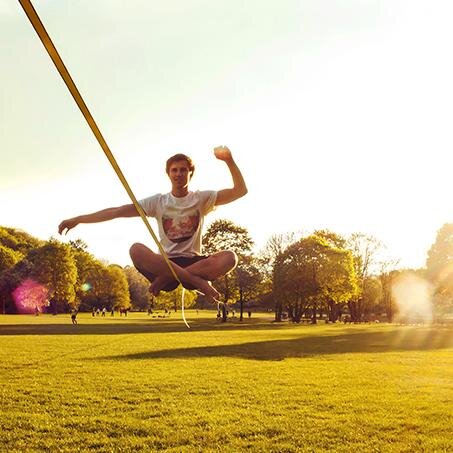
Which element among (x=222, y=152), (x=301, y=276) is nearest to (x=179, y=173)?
(x=222, y=152)

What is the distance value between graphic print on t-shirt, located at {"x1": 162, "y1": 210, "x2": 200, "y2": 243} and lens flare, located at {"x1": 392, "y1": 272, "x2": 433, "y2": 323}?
86552 mm

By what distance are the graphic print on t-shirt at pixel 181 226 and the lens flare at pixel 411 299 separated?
8655cm

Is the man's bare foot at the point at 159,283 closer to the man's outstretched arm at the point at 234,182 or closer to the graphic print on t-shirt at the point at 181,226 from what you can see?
the graphic print on t-shirt at the point at 181,226

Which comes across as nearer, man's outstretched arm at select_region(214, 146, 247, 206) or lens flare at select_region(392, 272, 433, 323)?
man's outstretched arm at select_region(214, 146, 247, 206)

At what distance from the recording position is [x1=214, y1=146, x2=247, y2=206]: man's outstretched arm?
3.34m

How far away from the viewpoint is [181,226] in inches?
157

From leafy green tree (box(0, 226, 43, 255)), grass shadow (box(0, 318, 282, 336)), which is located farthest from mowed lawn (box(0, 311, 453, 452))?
grass shadow (box(0, 318, 282, 336))

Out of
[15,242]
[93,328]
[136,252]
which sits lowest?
[93,328]

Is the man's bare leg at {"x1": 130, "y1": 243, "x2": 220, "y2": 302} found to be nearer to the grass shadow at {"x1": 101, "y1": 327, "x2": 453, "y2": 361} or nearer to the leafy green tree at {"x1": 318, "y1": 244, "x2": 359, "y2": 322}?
the grass shadow at {"x1": 101, "y1": 327, "x2": 453, "y2": 361}

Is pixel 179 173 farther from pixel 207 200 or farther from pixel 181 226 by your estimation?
pixel 181 226

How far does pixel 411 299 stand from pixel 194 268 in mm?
102236

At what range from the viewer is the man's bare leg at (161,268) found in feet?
13.0

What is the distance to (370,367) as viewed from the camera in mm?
30562

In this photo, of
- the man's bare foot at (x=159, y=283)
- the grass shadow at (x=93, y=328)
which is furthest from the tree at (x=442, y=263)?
the man's bare foot at (x=159, y=283)
